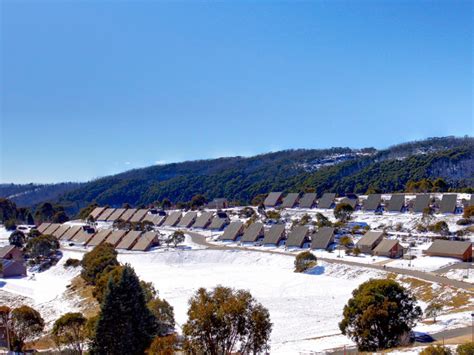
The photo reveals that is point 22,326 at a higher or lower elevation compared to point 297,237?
lower

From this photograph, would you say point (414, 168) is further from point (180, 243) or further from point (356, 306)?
point (356, 306)

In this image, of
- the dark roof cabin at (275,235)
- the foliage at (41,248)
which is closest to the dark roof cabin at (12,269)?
the foliage at (41,248)

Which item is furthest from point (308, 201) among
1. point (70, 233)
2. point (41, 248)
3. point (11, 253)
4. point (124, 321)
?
point (124, 321)

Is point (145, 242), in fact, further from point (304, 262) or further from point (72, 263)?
point (304, 262)

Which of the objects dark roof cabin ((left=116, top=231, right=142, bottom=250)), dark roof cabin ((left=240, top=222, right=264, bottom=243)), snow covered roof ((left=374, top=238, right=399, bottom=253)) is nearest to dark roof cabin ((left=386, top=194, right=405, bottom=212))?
dark roof cabin ((left=240, top=222, right=264, bottom=243))

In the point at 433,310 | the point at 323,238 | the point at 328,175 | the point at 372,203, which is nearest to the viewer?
the point at 433,310

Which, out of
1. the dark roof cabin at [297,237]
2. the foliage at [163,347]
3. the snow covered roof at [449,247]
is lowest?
the foliage at [163,347]

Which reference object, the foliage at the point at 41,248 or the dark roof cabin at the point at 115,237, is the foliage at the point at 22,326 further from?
the dark roof cabin at the point at 115,237
